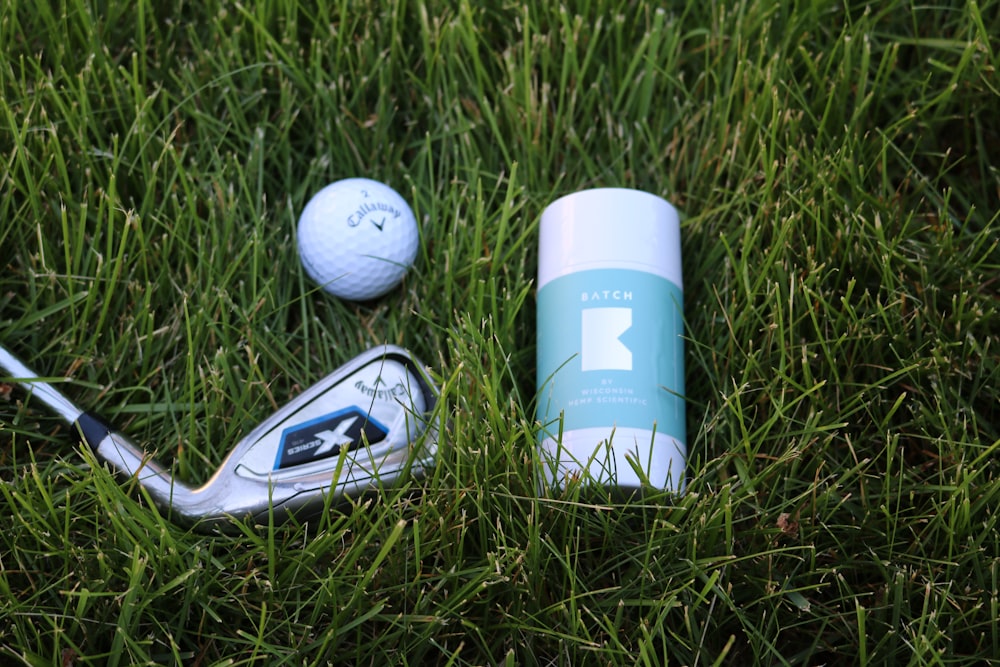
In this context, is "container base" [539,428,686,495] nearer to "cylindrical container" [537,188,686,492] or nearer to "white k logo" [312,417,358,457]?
"cylindrical container" [537,188,686,492]

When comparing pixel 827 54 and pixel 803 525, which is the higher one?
pixel 827 54

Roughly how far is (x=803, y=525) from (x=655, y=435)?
39cm

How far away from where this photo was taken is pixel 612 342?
2.35 meters

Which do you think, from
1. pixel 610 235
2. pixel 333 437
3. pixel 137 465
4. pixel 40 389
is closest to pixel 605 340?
pixel 610 235

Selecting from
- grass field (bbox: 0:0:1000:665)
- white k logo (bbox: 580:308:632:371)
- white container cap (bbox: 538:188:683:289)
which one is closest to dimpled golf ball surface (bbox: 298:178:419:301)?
grass field (bbox: 0:0:1000:665)

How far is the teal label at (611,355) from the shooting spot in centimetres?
231

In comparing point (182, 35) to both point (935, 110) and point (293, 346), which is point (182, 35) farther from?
point (935, 110)

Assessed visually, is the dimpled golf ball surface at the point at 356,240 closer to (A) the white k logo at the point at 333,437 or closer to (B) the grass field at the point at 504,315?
(B) the grass field at the point at 504,315

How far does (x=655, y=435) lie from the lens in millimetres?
2301

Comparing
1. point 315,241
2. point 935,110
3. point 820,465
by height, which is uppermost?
point 935,110

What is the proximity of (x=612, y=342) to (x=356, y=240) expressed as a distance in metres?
0.76

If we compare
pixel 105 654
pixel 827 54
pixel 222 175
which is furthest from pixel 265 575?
pixel 827 54

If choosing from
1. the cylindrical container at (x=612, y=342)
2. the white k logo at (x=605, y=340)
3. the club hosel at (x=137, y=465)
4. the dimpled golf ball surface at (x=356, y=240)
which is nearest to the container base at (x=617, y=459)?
the cylindrical container at (x=612, y=342)

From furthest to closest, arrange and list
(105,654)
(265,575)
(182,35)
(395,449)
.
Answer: (182,35), (395,449), (265,575), (105,654)
